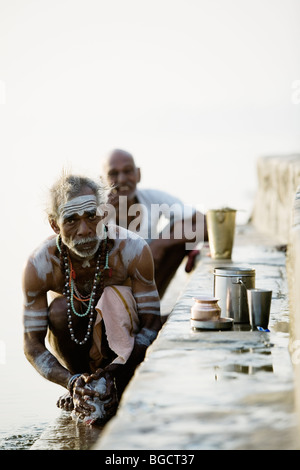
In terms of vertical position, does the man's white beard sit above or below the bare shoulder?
above

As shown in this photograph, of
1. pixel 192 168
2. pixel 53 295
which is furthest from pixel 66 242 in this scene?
pixel 192 168

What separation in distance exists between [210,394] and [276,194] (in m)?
5.65

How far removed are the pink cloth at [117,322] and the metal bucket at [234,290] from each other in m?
0.51

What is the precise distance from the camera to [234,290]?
3574 millimetres

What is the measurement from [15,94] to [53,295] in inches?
1045

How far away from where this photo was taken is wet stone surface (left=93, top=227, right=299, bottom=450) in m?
2.24

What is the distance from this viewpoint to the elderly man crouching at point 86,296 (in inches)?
153

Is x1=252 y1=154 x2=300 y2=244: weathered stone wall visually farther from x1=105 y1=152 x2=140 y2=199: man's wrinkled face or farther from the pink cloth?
the pink cloth

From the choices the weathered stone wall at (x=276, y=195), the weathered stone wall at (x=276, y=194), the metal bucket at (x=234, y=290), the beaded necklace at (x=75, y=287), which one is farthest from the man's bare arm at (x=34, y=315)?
the weathered stone wall at (x=276, y=194)

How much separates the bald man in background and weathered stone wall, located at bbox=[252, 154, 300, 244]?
80 centimetres

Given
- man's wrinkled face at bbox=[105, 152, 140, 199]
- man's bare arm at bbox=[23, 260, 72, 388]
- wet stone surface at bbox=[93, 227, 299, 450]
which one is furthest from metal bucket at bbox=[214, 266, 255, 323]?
man's wrinkled face at bbox=[105, 152, 140, 199]

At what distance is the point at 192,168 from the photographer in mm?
18234

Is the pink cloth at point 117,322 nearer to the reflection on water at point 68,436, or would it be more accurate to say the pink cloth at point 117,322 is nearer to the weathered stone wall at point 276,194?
the reflection on water at point 68,436

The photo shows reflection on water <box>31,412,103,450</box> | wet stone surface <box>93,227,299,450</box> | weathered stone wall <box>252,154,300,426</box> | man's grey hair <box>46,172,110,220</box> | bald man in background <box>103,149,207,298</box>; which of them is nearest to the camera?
wet stone surface <box>93,227,299,450</box>
